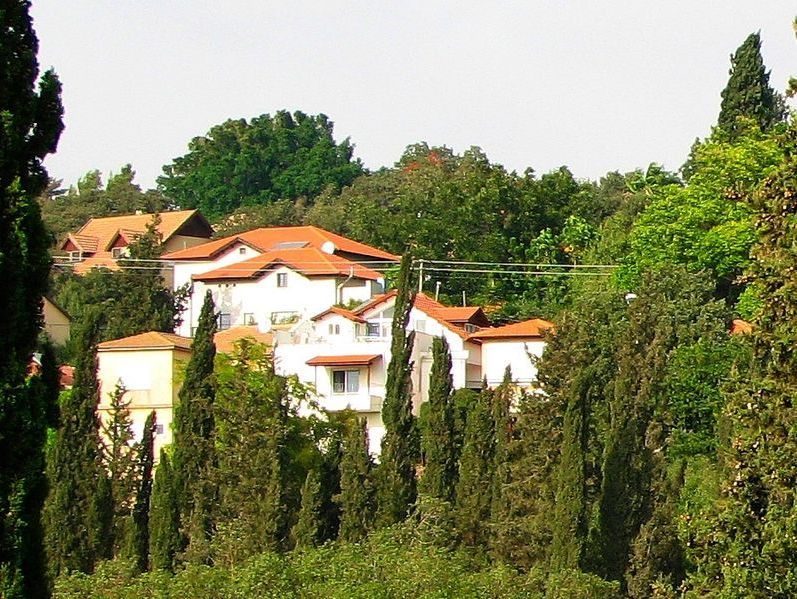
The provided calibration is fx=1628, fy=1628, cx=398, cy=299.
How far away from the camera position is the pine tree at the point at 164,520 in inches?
1383

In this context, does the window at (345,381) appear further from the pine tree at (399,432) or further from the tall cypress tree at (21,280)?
the tall cypress tree at (21,280)

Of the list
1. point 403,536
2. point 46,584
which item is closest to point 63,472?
point 403,536

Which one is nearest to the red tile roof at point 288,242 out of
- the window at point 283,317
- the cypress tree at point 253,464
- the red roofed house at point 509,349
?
the window at point 283,317

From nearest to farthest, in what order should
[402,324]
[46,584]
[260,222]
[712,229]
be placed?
[46,584] < [402,324] < [712,229] < [260,222]

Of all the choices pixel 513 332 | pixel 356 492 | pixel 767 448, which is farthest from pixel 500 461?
pixel 767 448

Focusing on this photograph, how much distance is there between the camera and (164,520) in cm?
3547

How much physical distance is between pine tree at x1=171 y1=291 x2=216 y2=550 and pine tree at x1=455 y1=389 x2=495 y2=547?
5.54 metres

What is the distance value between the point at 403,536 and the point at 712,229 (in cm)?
2279

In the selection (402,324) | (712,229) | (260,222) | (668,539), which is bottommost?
(668,539)

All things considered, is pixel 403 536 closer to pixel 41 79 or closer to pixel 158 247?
pixel 41 79

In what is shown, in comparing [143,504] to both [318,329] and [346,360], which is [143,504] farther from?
[318,329]

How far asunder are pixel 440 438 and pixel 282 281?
76.1 feet

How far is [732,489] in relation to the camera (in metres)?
17.0

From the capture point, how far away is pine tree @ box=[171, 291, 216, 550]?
35.3 meters
